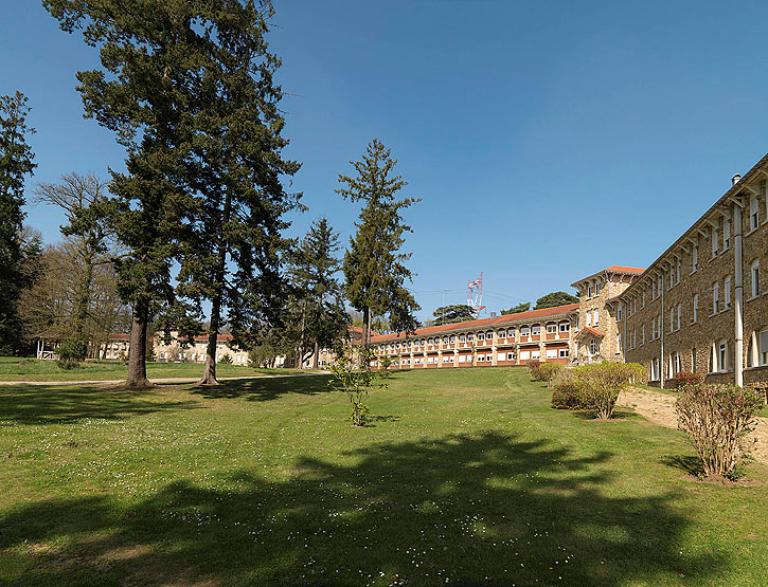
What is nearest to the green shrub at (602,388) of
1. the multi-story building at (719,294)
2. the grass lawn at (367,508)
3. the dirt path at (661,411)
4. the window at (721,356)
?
the dirt path at (661,411)

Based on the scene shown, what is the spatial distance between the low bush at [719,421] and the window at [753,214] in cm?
1697

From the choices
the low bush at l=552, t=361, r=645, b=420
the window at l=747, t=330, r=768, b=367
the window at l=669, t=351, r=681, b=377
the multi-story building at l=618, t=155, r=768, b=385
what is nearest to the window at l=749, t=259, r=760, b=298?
the multi-story building at l=618, t=155, r=768, b=385

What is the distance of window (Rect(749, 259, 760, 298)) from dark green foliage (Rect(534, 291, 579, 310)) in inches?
3042

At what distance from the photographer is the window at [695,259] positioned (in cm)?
2888

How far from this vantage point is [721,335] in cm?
2441

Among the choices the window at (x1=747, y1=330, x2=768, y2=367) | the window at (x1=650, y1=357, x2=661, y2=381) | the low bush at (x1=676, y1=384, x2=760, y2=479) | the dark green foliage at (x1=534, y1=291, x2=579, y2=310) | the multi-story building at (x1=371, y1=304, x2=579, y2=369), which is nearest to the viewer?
the low bush at (x1=676, y1=384, x2=760, y2=479)

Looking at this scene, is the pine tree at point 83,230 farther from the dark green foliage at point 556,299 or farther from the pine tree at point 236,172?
the dark green foliage at point 556,299

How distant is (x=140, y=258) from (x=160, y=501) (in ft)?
57.9

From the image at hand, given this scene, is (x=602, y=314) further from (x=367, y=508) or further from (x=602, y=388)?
(x=367, y=508)

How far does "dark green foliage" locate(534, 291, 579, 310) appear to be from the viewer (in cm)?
9738

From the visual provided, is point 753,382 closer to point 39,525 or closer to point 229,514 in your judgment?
point 229,514

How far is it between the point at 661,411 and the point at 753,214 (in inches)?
439

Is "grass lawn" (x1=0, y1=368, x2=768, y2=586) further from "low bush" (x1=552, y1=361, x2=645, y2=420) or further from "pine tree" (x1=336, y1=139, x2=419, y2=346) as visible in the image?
"pine tree" (x1=336, y1=139, x2=419, y2=346)

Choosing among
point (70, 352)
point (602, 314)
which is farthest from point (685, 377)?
point (70, 352)
